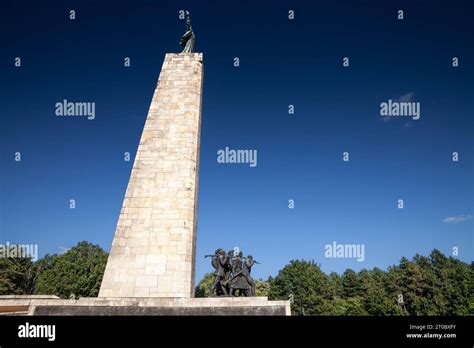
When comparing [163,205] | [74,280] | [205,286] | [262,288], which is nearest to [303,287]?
[262,288]

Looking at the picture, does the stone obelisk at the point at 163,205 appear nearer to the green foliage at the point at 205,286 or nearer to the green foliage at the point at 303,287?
the green foliage at the point at 303,287

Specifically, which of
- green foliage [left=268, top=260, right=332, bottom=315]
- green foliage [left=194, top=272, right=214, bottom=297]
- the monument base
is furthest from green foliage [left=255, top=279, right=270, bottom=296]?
the monument base

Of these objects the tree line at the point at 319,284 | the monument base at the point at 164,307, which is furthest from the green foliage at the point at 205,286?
the monument base at the point at 164,307

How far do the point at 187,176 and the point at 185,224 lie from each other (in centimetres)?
244

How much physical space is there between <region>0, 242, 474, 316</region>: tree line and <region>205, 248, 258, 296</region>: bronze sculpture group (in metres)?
34.8

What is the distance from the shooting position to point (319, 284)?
6275cm

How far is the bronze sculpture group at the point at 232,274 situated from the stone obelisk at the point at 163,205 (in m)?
1.15

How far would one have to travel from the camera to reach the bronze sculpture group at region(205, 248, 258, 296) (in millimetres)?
14133

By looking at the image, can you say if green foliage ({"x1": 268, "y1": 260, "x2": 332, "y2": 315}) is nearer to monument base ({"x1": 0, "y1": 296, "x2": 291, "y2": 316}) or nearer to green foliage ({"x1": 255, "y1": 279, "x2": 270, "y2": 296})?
green foliage ({"x1": 255, "y1": 279, "x2": 270, "y2": 296})
